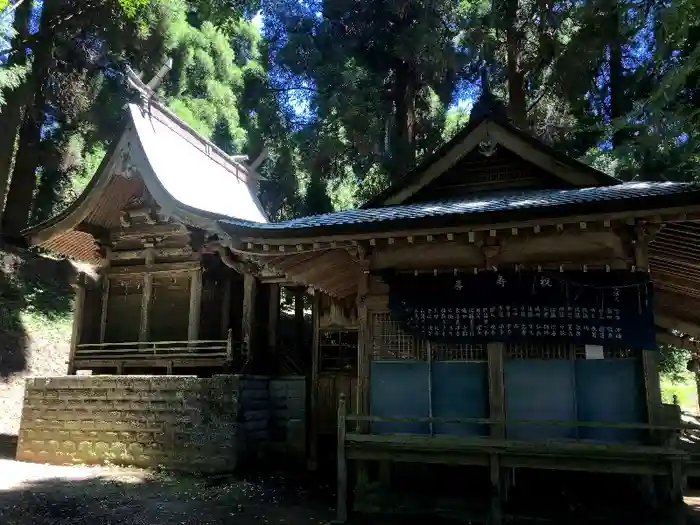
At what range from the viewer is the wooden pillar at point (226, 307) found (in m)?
14.9

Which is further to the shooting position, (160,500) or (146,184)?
(146,184)

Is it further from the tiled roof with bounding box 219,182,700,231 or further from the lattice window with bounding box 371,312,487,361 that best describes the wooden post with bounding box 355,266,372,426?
the tiled roof with bounding box 219,182,700,231

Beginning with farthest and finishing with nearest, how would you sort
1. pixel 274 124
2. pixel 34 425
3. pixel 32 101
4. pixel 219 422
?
pixel 274 124 < pixel 32 101 < pixel 34 425 < pixel 219 422

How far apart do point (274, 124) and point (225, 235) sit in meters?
15.3

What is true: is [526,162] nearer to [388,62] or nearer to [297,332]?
[297,332]

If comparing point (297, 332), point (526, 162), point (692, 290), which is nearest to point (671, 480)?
point (692, 290)

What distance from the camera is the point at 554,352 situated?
25.0 ft

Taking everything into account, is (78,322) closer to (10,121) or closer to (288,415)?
(288,415)

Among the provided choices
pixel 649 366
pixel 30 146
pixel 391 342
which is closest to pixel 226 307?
pixel 391 342

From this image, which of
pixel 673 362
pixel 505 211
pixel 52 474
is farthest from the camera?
pixel 673 362

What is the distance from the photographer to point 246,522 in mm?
7680

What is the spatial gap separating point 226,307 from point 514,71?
43.2 feet

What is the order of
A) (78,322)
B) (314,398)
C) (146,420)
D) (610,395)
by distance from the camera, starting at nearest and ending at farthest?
(610,395) → (146,420) → (314,398) → (78,322)

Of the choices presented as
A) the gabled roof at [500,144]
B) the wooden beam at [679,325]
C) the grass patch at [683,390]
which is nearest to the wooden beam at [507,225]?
the gabled roof at [500,144]
